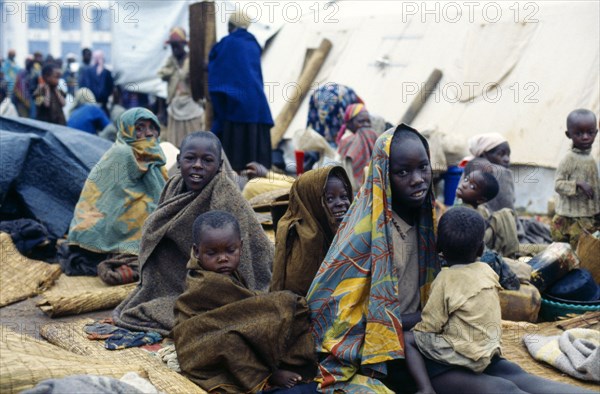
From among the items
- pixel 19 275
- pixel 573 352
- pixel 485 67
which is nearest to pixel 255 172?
pixel 19 275

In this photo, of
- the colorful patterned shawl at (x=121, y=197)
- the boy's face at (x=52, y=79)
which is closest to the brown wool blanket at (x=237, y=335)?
the colorful patterned shawl at (x=121, y=197)

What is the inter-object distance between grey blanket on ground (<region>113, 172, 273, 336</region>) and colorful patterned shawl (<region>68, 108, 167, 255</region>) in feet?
3.55

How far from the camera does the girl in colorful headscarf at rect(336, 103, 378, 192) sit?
22.7ft

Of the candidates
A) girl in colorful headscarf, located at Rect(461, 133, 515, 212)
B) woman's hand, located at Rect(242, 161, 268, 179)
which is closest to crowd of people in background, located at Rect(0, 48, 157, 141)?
woman's hand, located at Rect(242, 161, 268, 179)

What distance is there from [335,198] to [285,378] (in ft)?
2.84

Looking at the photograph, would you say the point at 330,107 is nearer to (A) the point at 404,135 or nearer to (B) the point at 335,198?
(B) the point at 335,198

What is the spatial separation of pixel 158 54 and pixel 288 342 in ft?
32.1

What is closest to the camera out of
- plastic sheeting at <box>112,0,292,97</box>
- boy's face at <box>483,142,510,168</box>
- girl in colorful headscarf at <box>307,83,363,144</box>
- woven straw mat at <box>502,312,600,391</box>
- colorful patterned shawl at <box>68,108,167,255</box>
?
woven straw mat at <box>502,312,600,391</box>

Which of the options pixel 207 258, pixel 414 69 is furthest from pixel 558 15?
pixel 207 258

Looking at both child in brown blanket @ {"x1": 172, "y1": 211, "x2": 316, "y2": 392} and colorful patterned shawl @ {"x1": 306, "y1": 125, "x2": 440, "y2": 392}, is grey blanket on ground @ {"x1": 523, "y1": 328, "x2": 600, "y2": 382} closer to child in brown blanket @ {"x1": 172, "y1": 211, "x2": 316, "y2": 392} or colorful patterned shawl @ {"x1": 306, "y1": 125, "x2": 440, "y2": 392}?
colorful patterned shawl @ {"x1": 306, "y1": 125, "x2": 440, "y2": 392}

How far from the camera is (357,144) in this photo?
23.0 feet

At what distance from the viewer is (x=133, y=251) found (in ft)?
16.6

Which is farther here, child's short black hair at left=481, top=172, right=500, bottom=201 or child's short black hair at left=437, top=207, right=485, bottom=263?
child's short black hair at left=481, top=172, right=500, bottom=201

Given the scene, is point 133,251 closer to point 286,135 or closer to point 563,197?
point 563,197
